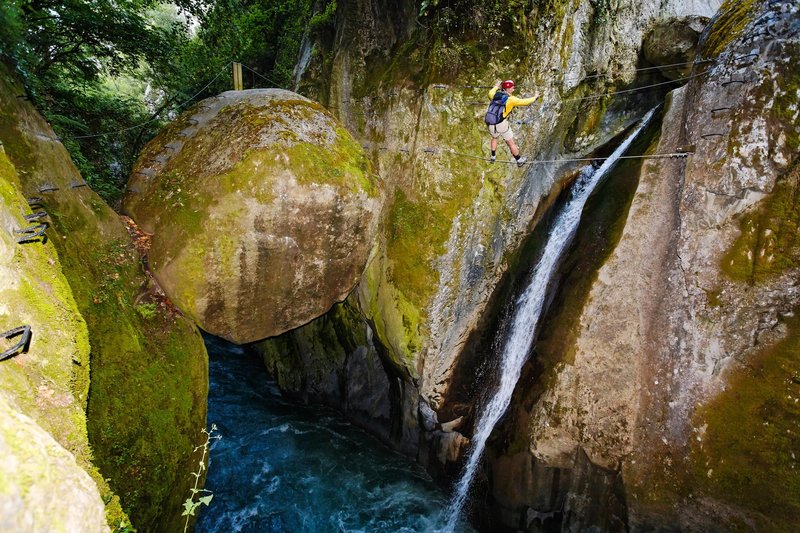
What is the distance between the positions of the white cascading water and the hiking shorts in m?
2.28

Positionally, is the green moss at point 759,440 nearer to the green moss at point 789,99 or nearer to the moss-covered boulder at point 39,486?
the green moss at point 789,99

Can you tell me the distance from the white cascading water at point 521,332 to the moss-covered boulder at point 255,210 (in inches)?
156

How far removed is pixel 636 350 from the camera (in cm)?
654

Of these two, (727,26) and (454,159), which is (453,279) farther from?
(727,26)

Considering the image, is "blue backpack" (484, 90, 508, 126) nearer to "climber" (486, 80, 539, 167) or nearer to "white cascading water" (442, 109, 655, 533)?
"climber" (486, 80, 539, 167)

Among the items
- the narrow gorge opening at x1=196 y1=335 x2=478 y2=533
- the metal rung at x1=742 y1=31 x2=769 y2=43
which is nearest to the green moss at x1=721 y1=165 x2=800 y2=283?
the metal rung at x1=742 y1=31 x2=769 y2=43

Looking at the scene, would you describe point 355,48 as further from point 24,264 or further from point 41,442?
point 41,442

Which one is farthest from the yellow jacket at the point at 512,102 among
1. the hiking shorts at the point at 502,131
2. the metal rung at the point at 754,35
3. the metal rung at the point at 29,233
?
the metal rung at the point at 29,233

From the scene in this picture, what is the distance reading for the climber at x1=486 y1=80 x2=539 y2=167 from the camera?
24.9ft

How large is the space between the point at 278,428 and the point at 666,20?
51.6ft

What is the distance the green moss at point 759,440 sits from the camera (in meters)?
5.25

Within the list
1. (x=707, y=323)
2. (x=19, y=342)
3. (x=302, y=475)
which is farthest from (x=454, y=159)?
(x=302, y=475)

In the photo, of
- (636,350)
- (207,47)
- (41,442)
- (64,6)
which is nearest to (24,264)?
(41,442)

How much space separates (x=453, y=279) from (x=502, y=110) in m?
3.72
